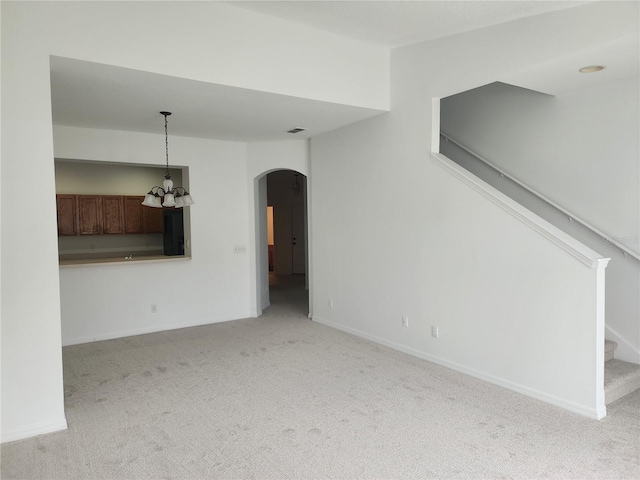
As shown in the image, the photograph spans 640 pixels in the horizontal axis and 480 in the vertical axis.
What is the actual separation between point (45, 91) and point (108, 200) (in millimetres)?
5038

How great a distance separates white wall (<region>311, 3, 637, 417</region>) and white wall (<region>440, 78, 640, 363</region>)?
3.51 feet

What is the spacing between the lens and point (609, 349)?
3967 millimetres

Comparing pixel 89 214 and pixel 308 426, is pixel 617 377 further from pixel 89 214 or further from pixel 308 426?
pixel 89 214

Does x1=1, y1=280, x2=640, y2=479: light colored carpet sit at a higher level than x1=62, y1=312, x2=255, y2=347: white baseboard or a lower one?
lower

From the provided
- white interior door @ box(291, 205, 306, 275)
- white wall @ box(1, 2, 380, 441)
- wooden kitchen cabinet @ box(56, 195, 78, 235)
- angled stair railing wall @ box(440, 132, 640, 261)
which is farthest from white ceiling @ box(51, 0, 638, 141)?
white interior door @ box(291, 205, 306, 275)

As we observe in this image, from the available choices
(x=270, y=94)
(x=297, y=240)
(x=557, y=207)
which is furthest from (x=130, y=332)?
(x=297, y=240)

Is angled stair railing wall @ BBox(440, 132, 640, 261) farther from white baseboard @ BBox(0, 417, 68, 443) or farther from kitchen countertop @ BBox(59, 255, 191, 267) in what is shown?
white baseboard @ BBox(0, 417, 68, 443)

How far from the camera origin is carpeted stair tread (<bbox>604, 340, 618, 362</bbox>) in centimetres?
395

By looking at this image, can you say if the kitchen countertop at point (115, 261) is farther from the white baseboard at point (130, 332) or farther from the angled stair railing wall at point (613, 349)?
the angled stair railing wall at point (613, 349)

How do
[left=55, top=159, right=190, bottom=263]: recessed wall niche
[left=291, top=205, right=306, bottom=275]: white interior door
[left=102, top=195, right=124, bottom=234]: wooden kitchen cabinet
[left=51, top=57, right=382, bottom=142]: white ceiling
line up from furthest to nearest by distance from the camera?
[left=291, top=205, right=306, bottom=275]: white interior door, [left=102, top=195, right=124, bottom=234]: wooden kitchen cabinet, [left=55, top=159, right=190, bottom=263]: recessed wall niche, [left=51, top=57, right=382, bottom=142]: white ceiling

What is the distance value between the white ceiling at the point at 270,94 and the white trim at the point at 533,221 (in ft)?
3.00

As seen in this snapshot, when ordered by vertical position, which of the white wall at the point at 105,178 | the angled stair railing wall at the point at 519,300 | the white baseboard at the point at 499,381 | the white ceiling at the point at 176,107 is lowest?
the white baseboard at the point at 499,381

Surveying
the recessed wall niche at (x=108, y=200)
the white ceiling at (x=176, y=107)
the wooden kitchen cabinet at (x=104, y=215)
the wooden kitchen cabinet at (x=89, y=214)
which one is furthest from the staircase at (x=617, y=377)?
the wooden kitchen cabinet at (x=89, y=214)

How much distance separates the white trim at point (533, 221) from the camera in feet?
10.4
